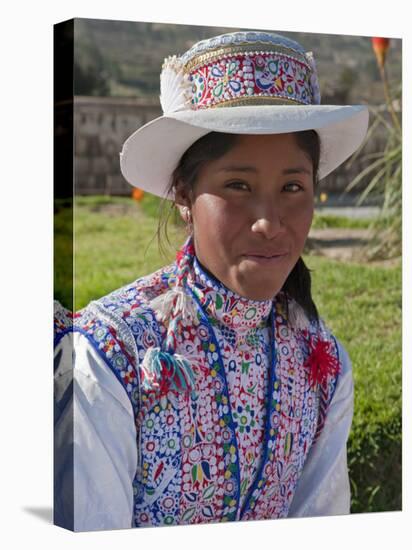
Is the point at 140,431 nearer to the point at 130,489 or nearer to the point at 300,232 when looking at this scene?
the point at 130,489

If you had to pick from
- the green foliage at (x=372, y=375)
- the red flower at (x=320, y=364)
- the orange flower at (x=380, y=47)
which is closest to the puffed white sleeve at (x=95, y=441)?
the red flower at (x=320, y=364)

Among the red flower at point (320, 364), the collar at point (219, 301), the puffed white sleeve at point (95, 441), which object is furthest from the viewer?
the red flower at point (320, 364)

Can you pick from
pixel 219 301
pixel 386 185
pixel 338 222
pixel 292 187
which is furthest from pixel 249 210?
pixel 386 185

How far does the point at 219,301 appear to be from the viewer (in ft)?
14.3

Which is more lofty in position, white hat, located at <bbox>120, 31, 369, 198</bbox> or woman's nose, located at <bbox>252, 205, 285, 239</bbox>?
white hat, located at <bbox>120, 31, 369, 198</bbox>

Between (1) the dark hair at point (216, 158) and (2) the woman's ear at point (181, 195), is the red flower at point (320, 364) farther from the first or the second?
(2) the woman's ear at point (181, 195)

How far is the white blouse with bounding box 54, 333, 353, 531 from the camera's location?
413 cm

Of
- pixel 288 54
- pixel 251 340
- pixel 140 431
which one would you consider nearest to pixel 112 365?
pixel 140 431

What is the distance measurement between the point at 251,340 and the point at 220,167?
0.68m

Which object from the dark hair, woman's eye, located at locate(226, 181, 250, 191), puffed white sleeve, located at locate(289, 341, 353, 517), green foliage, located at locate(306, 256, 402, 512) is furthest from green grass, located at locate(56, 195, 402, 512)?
woman's eye, located at locate(226, 181, 250, 191)

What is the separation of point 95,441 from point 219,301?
2.29 feet

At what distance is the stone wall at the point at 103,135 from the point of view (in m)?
4.74

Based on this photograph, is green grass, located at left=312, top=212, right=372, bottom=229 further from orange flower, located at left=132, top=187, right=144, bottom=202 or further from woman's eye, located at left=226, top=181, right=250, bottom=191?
woman's eye, located at left=226, top=181, right=250, bottom=191

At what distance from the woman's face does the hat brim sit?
11 cm
